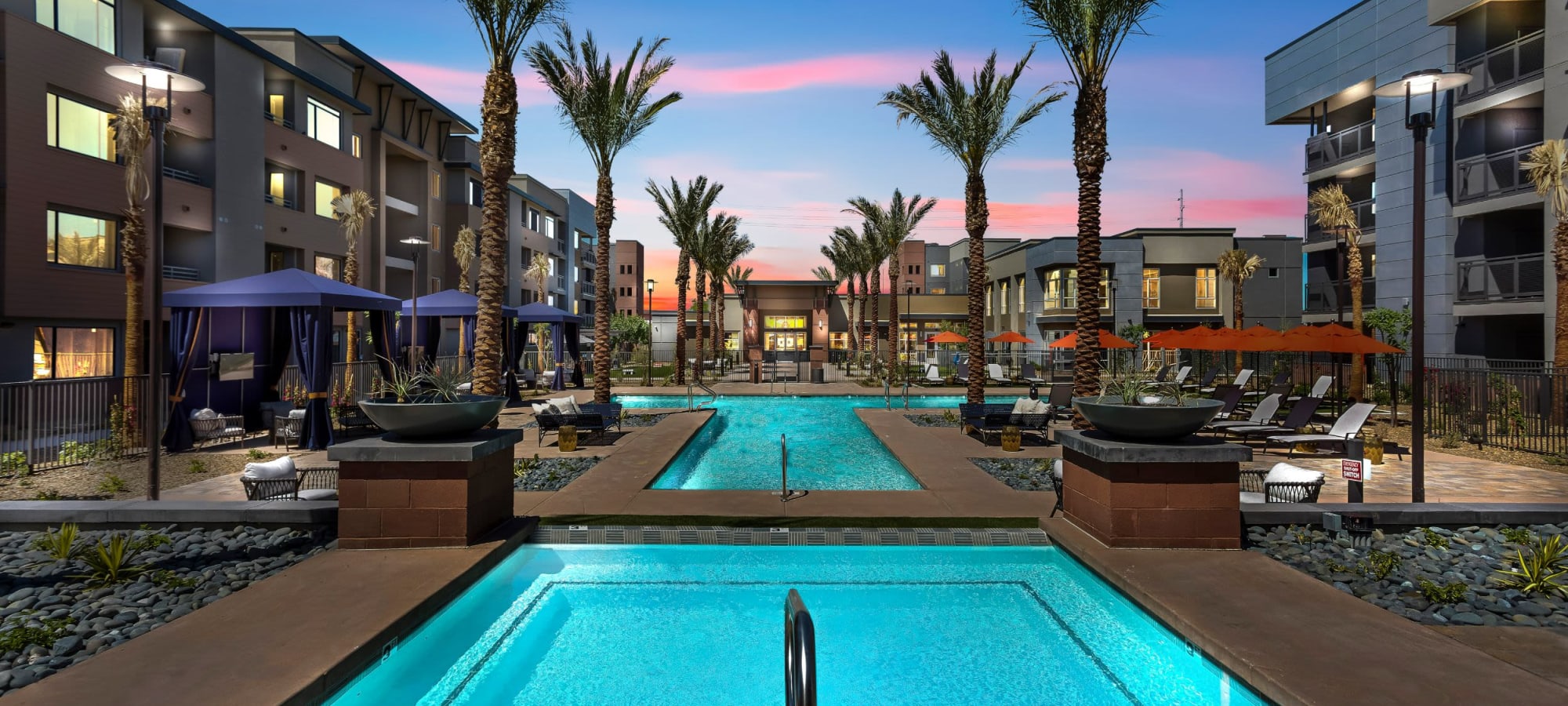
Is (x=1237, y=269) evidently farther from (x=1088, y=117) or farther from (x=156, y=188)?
(x=156, y=188)

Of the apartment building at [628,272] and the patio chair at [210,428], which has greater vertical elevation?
the apartment building at [628,272]

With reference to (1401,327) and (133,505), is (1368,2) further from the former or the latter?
(133,505)

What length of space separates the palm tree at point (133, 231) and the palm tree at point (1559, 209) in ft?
112

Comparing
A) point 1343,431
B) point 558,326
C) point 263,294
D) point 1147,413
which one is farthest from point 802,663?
point 558,326

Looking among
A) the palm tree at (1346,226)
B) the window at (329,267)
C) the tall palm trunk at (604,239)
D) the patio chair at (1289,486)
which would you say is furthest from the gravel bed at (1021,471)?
the window at (329,267)

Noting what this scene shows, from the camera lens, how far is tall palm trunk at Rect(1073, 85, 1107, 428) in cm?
1609

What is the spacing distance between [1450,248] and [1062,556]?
89.8 feet

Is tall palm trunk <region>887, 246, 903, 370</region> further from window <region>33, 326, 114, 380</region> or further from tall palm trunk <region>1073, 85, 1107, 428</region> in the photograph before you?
window <region>33, 326, 114, 380</region>

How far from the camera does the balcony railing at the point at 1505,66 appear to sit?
22297 millimetres

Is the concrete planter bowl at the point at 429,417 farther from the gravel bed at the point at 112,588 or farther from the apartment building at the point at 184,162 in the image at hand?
the apartment building at the point at 184,162

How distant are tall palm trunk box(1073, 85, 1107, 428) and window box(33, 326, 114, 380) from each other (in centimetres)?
2503

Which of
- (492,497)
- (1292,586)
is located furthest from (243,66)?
(1292,586)

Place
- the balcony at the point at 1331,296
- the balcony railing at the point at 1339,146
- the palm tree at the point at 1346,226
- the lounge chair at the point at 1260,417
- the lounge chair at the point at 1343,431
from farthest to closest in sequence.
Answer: the balcony at the point at 1331,296 < the balcony railing at the point at 1339,146 < the palm tree at the point at 1346,226 < the lounge chair at the point at 1260,417 < the lounge chair at the point at 1343,431

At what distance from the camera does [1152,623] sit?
Answer: 575 cm
